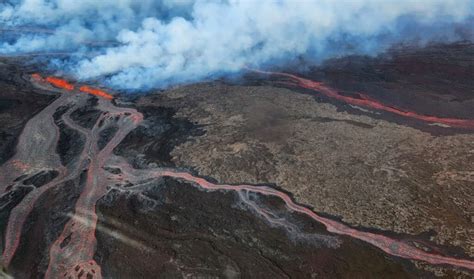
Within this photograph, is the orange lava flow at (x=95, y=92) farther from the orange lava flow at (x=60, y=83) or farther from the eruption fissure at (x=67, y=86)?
the orange lava flow at (x=60, y=83)

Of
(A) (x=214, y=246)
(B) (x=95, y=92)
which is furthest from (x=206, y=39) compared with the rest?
(A) (x=214, y=246)

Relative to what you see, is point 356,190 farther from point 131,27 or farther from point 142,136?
point 131,27

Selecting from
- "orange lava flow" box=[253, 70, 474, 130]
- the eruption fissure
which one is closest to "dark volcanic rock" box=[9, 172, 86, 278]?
the eruption fissure

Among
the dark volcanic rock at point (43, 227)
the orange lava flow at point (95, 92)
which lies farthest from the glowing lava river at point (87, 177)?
the dark volcanic rock at point (43, 227)

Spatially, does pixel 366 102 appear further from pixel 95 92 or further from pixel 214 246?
pixel 95 92

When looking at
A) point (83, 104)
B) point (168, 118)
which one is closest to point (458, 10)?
point (168, 118)

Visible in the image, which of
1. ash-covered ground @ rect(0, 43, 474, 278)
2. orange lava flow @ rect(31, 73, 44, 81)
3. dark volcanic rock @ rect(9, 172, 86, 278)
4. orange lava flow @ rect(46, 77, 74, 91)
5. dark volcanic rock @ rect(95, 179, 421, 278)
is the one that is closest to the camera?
dark volcanic rock @ rect(95, 179, 421, 278)

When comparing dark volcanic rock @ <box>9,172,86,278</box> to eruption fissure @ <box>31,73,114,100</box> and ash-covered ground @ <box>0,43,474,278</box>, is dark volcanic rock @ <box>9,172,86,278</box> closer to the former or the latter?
ash-covered ground @ <box>0,43,474,278</box>
